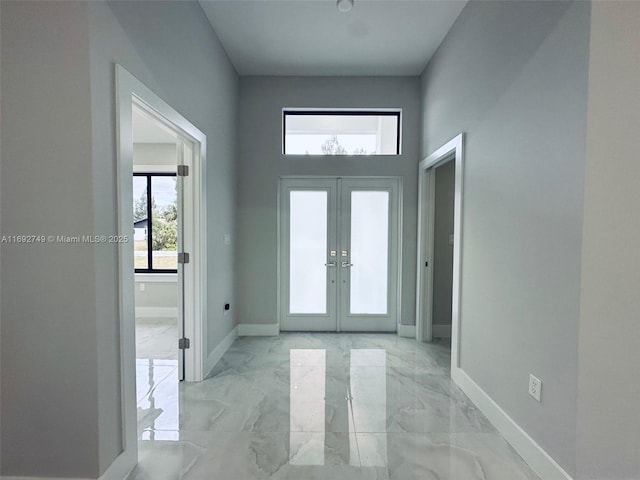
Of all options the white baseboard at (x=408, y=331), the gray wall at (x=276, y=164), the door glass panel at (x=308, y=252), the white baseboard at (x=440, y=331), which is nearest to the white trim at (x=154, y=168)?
the gray wall at (x=276, y=164)

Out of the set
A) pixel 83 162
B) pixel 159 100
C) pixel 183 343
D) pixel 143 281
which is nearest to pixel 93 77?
pixel 83 162

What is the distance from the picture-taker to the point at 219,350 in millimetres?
3406

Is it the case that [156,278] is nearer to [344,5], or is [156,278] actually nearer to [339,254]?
[339,254]

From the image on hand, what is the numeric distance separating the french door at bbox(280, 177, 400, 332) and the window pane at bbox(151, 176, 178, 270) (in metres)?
2.24

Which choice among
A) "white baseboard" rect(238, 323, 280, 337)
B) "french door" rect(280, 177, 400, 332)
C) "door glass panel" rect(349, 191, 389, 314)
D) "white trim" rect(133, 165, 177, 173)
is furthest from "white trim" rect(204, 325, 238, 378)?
"white trim" rect(133, 165, 177, 173)

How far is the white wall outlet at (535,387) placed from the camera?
1815mm

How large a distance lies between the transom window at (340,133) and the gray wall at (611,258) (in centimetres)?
271

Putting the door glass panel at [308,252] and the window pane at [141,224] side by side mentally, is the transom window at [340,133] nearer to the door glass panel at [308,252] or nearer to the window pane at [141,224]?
the door glass panel at [308,252]

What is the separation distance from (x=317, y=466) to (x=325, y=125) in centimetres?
363

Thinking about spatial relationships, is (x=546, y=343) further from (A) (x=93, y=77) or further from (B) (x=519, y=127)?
(A) (x=93, y=77)

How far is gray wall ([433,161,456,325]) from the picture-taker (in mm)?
4129

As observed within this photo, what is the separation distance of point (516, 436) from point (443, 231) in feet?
8.36

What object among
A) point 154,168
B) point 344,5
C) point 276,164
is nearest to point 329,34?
point 344,5

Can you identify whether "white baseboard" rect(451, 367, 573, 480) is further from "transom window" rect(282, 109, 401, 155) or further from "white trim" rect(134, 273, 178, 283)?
"white trim" rect(134, 273, 178, 283)
